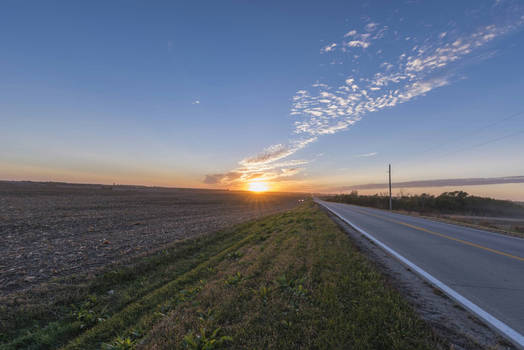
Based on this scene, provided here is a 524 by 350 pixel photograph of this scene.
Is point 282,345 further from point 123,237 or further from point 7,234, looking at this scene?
point 7,234

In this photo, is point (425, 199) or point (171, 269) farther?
point (425, 199)

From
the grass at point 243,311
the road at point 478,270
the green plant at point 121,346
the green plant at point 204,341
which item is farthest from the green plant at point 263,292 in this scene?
the road at point 478,270

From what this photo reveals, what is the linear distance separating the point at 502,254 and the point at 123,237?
58.9ft

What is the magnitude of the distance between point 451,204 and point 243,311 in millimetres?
60319

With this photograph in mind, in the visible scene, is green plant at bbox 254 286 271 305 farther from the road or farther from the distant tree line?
the distant tree line

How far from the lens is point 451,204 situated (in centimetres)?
4416

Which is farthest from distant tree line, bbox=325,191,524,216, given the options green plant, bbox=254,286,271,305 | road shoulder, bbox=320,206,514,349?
green plant, bbox=254,286,271,305

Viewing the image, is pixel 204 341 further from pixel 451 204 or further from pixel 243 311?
pixel 451 204

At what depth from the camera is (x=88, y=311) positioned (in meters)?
5.25

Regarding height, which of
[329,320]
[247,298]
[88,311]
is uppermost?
[329,320]

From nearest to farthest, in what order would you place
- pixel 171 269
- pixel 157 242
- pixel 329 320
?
1. pixel 329 320
2. pixel 171 269
3. pixel 157 242

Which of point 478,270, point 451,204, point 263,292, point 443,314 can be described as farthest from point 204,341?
point 451,204

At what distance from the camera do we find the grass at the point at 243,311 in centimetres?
271

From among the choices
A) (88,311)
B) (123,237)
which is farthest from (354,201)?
(88,311)
